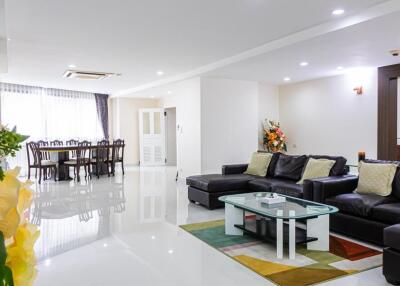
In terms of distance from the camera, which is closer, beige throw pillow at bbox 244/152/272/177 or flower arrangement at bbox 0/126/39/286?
flower arrangement at bbox 0/126/39/286

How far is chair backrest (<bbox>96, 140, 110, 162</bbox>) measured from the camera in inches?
359

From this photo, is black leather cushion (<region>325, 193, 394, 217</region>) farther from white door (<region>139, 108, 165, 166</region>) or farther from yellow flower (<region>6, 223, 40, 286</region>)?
white door (<region>139, 108, 165, 166</region>)

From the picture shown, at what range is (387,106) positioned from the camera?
656 centimetres

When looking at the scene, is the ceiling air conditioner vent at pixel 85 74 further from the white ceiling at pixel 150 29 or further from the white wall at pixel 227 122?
the white wall at pixel 227 122

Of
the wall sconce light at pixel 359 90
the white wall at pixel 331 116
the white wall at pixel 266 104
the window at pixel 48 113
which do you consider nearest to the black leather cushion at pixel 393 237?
the white wall at pixel 331 116

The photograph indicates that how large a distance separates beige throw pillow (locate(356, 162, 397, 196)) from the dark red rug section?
78cm

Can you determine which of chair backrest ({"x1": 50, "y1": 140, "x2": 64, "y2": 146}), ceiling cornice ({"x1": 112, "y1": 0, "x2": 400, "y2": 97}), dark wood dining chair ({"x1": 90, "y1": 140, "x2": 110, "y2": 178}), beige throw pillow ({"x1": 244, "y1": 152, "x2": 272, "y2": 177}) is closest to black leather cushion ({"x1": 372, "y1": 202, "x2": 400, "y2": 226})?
ceiling cornice ({"x1": 112, "y1": 0, "x2": 400, "y2": 97})

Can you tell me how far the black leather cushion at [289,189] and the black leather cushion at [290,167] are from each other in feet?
1.20

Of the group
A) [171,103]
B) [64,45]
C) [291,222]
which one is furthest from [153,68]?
[291,222]

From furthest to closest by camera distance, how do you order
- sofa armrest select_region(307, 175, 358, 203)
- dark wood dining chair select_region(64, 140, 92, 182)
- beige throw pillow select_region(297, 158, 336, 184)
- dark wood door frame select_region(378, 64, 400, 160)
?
dark wood dining chair select_region(64, 140, 92, 182), dark wood door frame select_region(378, 64, 400, 160), beige throw pillow select_region(297, 158, 336, 184), sofa armrest select_region(307, 175, 358, 203)

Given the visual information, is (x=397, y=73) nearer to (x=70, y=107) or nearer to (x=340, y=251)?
(x=340, y=251)

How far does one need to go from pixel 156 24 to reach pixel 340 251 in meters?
A: 3.57

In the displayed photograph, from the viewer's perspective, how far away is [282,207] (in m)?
3.77

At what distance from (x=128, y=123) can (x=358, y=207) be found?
9.55 m
